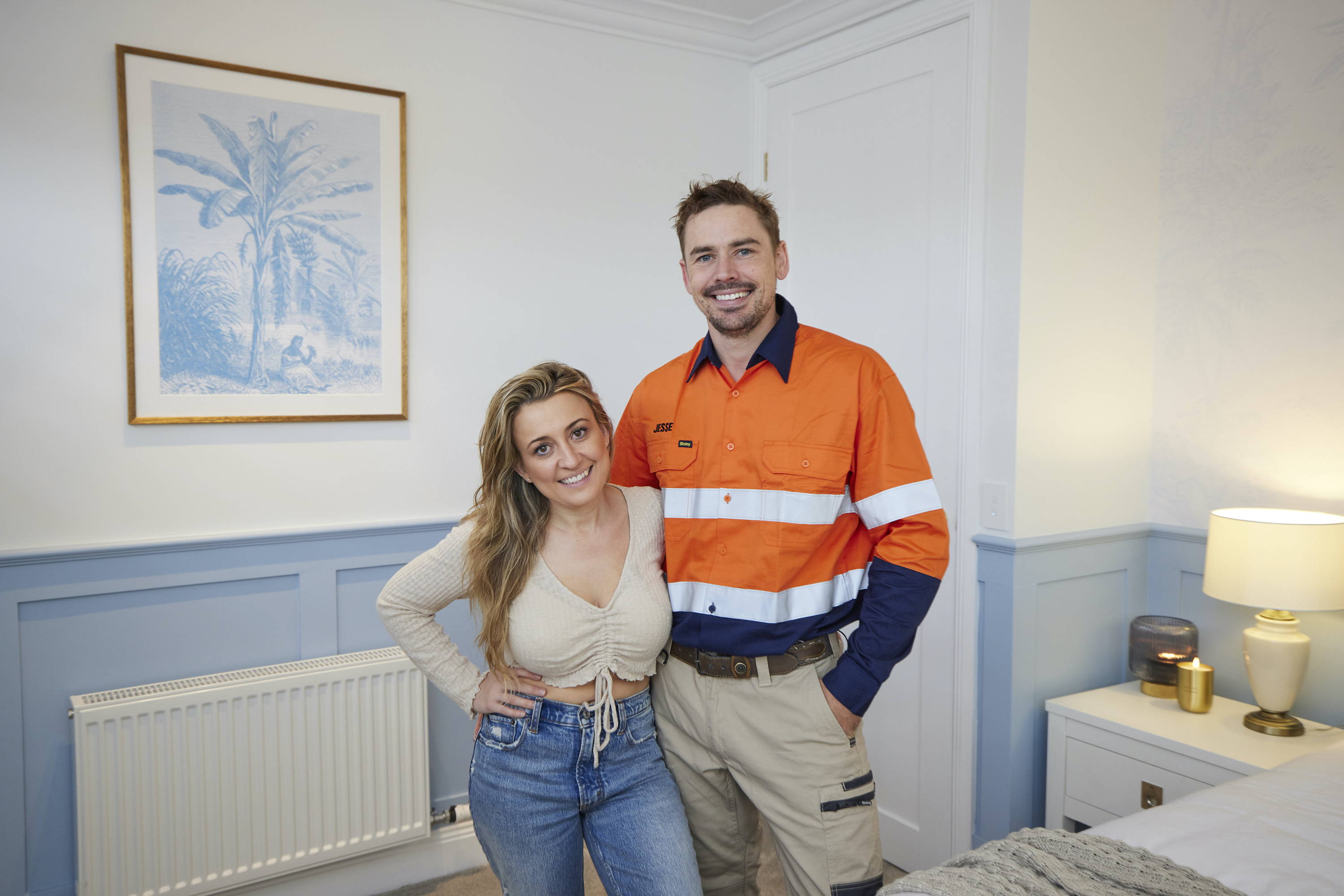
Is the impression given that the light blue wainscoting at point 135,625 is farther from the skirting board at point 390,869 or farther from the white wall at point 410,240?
the skirting board at point 390,869

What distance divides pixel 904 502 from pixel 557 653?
26.1 inches

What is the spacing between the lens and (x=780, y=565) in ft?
5.21

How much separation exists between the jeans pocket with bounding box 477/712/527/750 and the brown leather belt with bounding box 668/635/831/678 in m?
0.34

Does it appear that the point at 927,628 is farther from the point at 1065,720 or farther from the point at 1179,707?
the point at 1179,707

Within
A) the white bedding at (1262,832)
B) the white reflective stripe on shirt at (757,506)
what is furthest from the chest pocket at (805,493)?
the white bedding at (1262,832)

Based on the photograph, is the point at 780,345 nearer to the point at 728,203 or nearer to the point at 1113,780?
the point at 728,203

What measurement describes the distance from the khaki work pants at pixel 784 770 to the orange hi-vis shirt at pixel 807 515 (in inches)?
2.6

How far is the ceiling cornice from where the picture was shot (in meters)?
2.81

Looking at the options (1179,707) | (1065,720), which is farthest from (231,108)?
(1179,707)

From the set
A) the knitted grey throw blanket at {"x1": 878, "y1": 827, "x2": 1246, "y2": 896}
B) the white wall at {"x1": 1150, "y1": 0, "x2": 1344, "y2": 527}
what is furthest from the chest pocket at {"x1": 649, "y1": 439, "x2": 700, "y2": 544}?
the white wall at {"x1": 1150, "y1": 0, "x2": 1344, "y2": 527}

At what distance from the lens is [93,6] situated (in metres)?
2.25

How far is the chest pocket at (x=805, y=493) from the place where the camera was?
5.24 ft

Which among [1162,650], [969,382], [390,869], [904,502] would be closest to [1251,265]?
[969,382]

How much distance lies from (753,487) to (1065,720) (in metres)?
1.42
